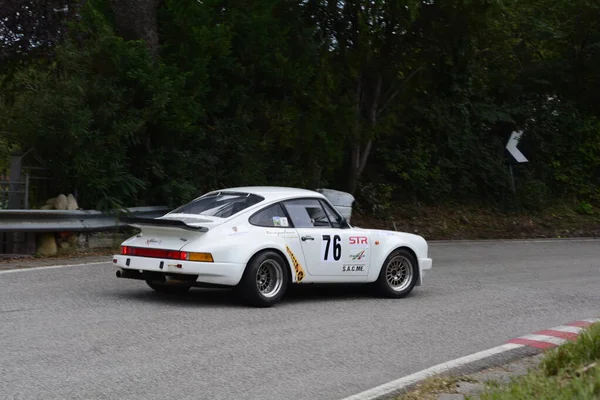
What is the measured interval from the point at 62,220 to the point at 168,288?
12.0 feet

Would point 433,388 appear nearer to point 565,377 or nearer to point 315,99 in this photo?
point 565,377

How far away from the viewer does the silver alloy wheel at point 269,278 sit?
1025 cm

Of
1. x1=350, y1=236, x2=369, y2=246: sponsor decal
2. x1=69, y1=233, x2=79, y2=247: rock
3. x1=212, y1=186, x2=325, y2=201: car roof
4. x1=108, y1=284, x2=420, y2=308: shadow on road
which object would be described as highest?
x1=212, y1=186, x2=325, y2=201: car roof

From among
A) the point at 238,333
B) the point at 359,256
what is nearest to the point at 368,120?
the point at 359,256

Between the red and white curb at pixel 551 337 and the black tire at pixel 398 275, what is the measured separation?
245cm

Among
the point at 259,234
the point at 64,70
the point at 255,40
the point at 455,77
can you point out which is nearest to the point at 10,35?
the point at 64,70

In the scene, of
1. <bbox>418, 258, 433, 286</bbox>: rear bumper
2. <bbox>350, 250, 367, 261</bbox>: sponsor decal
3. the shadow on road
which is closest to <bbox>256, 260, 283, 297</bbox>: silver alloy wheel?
the shadow on road

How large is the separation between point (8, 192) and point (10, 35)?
5158 mm

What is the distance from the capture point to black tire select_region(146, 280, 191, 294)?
35.6 feet

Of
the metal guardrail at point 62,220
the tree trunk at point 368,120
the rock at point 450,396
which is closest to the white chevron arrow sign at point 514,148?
the tree trunk at point 368,120

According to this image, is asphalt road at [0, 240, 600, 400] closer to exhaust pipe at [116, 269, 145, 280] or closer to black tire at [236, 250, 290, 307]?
black tire at [236, 250, 290, 307]

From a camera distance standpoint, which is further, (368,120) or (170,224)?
(368,120)

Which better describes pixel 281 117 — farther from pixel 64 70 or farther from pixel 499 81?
pixel 499 81

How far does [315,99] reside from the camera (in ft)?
64.4
